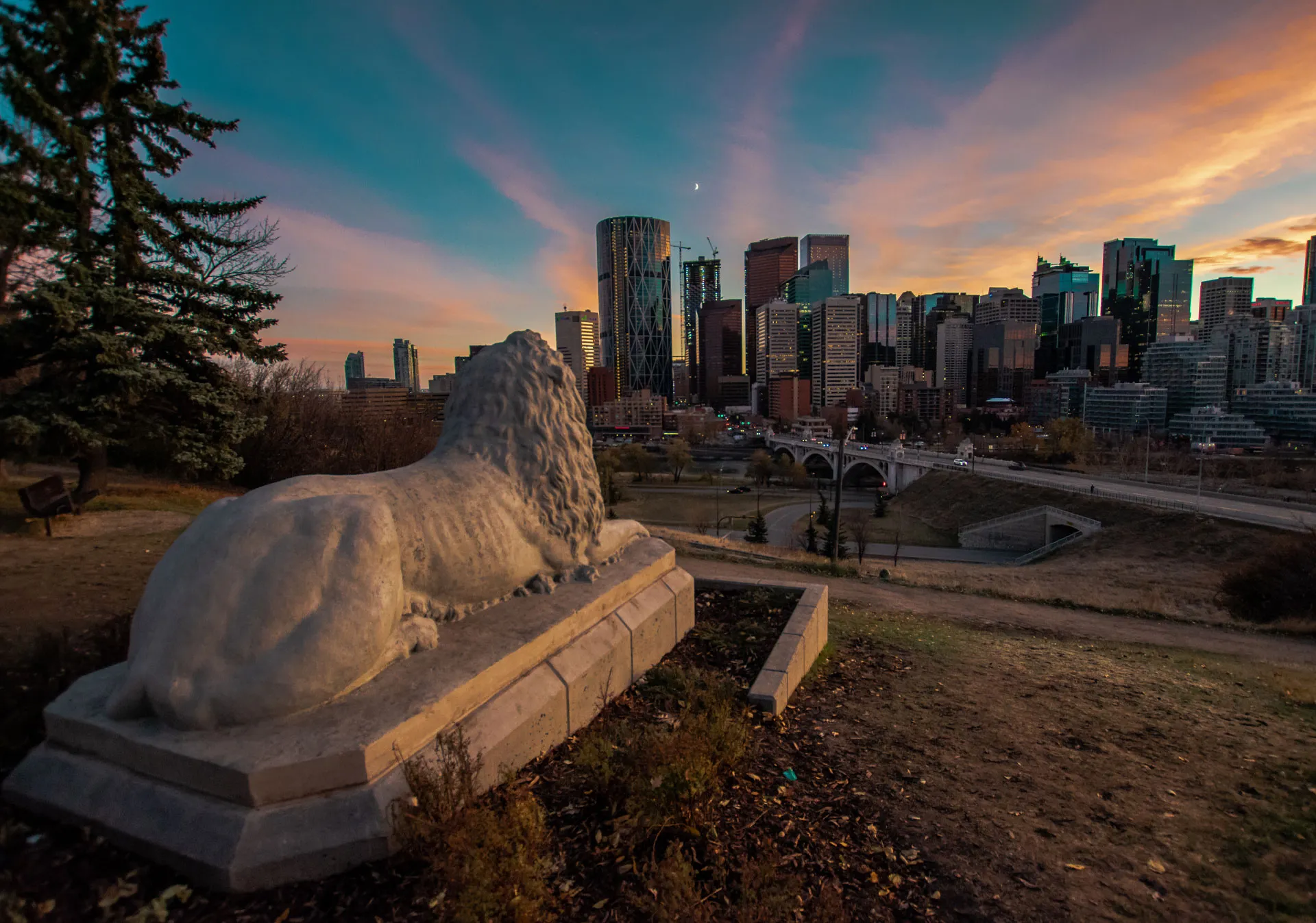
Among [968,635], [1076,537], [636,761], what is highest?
[636,761]

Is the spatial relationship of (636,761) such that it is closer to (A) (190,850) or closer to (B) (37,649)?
(A) (190,850)

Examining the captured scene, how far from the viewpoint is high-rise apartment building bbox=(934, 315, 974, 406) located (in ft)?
504

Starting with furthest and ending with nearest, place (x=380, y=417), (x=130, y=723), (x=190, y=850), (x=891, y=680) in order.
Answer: (x=380, y=417), (x=891, y=680), (x=130, y=723), (x=190, y=850)

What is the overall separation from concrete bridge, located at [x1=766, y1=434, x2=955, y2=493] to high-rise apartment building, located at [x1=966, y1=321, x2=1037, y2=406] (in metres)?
73.2

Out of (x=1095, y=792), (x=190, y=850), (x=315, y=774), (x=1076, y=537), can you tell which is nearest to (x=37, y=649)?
(x=190, y=850)

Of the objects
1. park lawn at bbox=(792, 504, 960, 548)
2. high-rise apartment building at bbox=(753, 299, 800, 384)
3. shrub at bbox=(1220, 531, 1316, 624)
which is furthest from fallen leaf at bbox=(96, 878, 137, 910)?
high-rise apartment building at bbox=(753, 299, 800, 384)

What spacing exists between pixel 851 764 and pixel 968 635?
197 inches

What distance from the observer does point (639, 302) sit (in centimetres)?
17062

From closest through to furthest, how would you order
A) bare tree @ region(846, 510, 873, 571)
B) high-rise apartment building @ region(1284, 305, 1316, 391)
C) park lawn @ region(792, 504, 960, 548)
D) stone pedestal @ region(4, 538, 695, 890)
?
stone pedestal @ region(4, 538, 695, 890) < bare tree @ region(846, 510, 873, 571) < park lawn @ region(792, 504, 960, 548) < high-rise apartment building @ region(1284, 305, 1316, 391)

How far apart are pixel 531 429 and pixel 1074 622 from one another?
9.86m

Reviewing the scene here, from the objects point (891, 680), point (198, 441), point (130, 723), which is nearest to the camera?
point (130, 723)

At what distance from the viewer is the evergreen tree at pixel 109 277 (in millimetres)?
10227

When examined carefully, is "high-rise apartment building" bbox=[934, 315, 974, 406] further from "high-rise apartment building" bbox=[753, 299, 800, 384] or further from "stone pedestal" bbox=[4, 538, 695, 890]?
"stone pedestal" bbox=[4, 538, 695, 890]

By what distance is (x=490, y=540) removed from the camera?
14.5 feet
